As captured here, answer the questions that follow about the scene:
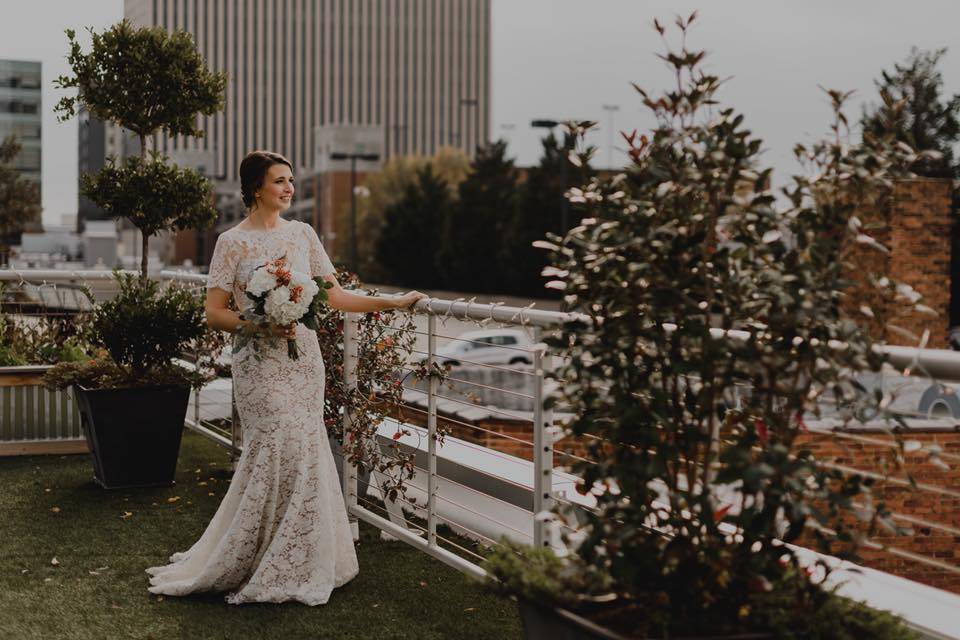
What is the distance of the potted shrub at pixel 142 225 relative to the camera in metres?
7.41

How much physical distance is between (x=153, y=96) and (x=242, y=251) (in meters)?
3.07

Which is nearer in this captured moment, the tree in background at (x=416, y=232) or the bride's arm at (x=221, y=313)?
the bride's arm at (x=221, y=313)

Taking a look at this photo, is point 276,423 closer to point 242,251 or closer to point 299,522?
point 299,522

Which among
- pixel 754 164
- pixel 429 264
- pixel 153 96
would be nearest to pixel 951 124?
Answer: pixel 429 264

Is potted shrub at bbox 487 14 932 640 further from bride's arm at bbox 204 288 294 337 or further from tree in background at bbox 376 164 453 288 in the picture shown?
tree in background at bbox 376 164 453 288

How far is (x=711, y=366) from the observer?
2824 millimetres

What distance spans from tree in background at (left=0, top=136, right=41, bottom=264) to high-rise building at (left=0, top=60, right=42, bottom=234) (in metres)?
14.7

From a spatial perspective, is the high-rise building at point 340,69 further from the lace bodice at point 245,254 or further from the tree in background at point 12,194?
the lace bodice at point 245,254

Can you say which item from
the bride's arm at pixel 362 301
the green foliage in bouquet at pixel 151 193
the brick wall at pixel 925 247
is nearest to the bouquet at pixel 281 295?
the bride's arm at pixel 362 301

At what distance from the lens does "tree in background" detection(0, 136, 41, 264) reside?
41.8 m

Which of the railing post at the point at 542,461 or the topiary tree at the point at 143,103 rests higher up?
the topiary tree at the point at 143,103

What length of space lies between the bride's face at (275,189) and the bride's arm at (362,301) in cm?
41

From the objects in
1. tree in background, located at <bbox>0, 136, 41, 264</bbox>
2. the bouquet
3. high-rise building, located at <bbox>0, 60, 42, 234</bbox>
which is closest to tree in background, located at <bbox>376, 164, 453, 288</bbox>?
high-rise building, located at <bbox>0, 60, 42, 234</bbox>

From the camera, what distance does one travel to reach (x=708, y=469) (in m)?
2.98
